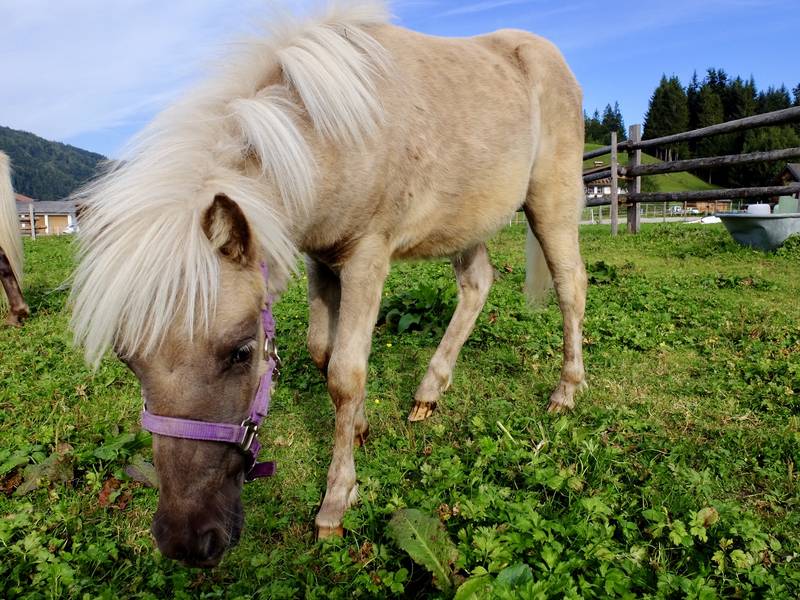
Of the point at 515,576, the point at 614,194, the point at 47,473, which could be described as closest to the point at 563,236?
the point at 515,576

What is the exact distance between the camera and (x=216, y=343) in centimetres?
188

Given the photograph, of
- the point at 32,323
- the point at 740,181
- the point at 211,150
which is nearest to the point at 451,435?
the point at 211,150

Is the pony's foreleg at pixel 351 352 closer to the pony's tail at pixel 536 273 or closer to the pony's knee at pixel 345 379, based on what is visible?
the pony's knee at pixel 345 379

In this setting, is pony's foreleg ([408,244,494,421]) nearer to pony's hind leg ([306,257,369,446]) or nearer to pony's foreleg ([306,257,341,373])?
pony's hind leg ([306,257,369,446])

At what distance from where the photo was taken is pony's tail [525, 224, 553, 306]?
475 centimetres

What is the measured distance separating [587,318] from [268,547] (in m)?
3.84

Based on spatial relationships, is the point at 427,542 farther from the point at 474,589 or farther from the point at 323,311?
the point at 323,311

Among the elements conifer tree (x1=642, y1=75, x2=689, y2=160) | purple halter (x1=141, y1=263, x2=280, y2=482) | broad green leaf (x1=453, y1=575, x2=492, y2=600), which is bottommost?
broad green leaf (x1=453, y1=575, x2=492, y2=600)

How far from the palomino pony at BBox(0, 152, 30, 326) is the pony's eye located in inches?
235

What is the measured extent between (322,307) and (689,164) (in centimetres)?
972

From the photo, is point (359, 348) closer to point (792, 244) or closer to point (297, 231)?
point (297, 231)

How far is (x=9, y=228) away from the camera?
7.18m

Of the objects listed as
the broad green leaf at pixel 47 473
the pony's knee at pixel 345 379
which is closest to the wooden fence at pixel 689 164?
the pony's knee at pixel 345 379

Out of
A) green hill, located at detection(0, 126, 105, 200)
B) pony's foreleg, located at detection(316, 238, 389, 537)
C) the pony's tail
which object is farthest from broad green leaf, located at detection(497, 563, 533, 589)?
green hill, located at detection(0, 126, 105, 200)
